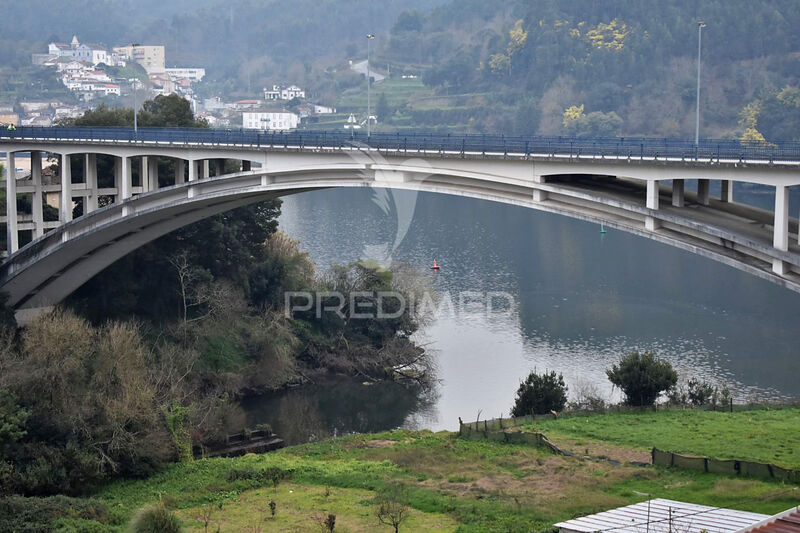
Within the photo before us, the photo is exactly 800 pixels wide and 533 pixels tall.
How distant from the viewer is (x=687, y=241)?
63.8 feet

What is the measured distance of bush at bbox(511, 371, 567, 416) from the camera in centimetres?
2475

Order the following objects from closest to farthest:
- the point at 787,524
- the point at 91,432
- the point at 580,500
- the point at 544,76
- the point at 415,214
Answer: the point at 787,524 → the point at 580,500 → the point at 91,432 → the point at 415,214 → the point at 544,76

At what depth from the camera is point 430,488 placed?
728 inches

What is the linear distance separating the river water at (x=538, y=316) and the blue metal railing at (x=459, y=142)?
6.60 meters

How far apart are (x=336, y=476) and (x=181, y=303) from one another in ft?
44.3

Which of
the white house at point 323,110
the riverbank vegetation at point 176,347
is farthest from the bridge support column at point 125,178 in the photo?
the white house at point 323,110

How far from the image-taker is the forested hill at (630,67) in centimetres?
6925

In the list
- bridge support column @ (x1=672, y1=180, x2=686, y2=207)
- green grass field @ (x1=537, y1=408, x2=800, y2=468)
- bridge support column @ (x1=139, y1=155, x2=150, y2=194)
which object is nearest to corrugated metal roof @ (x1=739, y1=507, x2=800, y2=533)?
green grass field @ (x1=537, y1=408, x2=800, y2=468)

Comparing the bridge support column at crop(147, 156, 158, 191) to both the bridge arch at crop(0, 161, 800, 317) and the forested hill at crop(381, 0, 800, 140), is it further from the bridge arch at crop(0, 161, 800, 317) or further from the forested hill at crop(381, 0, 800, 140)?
the forested hill at crop(381, 0, 800, 140)

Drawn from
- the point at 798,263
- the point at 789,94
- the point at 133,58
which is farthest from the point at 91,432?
the point at 133,58

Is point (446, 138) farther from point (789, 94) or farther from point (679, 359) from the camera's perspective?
point (789, 94)

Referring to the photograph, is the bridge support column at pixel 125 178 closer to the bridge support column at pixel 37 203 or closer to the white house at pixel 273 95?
the bridge support column at pixel 37 203

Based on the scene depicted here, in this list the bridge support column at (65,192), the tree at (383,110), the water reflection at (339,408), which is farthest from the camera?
the tree at (383,110)

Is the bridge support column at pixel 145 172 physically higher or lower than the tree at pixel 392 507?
higher
